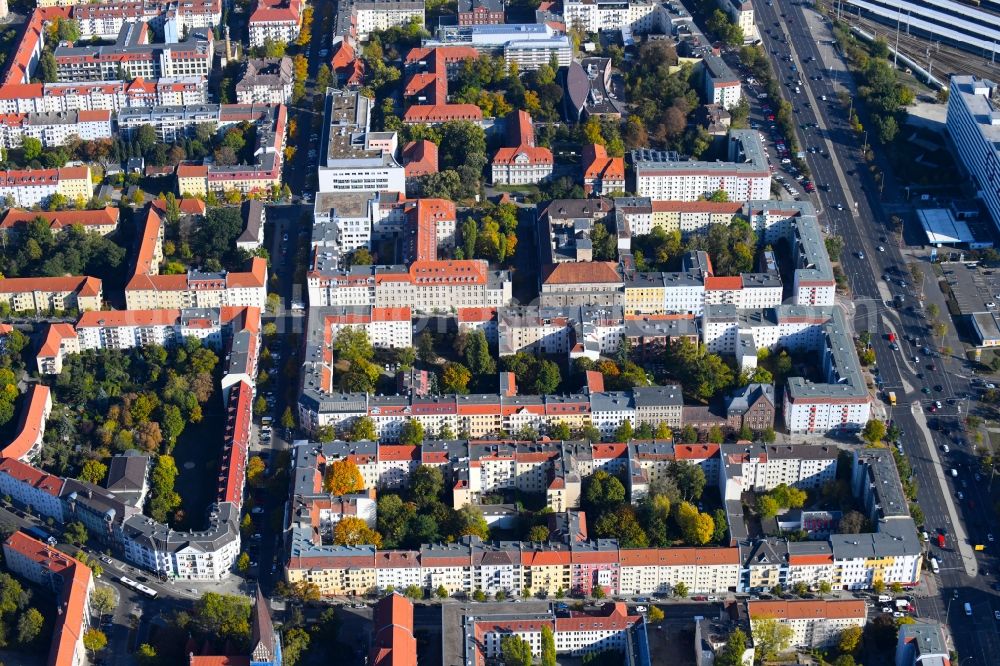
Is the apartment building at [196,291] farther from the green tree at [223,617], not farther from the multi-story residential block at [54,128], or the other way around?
the green tree at [223,617]

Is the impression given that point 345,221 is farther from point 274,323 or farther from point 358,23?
point 358,23

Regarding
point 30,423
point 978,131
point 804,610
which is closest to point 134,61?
point 30,423

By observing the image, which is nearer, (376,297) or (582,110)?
(376,297)

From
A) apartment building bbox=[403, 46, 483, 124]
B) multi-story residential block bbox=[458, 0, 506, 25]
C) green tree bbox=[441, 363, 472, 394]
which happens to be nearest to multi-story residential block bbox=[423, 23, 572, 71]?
apartment building bbox=[403, 46, 483, 124]

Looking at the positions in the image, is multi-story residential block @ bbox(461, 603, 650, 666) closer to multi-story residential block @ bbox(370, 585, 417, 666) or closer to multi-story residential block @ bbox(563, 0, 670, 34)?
multi-story residential block @ bbox(370, 585, 417, 666)

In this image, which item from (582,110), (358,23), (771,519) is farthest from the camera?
(358,23)

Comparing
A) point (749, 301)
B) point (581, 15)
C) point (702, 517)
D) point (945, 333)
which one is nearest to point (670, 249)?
point (749, 301)

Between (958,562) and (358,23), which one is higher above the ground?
(358,23)

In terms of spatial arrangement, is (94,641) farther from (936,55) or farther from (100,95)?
(936,55)
